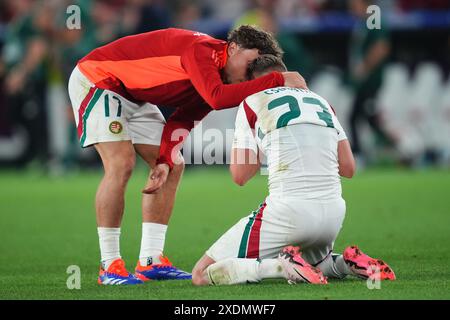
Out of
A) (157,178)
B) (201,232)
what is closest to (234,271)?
(157,178)

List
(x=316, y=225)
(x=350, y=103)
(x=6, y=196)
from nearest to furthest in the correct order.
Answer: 1. (x=316, y=225)
2. (x=6, y=196)
3. (x=350, y=103)

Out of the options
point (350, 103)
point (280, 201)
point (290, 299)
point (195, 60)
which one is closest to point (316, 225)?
point (280, 201)

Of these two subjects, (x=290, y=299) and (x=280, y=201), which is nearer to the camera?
(x=290, y=299)

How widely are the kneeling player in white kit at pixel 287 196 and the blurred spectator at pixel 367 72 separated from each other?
11373mm

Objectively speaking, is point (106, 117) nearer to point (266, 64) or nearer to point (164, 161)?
point (164, 161)

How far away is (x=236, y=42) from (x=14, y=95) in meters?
11.9

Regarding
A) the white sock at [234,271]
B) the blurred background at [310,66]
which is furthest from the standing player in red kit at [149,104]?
the blurred background at [310,66]

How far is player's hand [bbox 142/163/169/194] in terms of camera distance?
687cm

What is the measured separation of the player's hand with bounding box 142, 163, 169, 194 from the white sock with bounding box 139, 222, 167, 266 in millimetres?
524

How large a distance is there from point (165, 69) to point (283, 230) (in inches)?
57.8

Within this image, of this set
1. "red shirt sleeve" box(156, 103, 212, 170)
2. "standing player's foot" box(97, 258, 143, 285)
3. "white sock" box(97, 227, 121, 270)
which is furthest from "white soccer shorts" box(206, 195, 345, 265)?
"red shirt sleeve" box(156, 103, 212, 170)

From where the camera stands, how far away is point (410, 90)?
18.0m

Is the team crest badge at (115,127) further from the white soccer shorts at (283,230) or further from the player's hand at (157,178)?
the white soccer shorts at (283,230)
